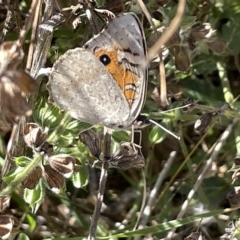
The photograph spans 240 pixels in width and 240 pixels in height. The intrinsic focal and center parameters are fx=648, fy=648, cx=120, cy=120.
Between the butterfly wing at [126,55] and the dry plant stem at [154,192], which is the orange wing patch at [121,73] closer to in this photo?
the butterfly wing at [126,55]

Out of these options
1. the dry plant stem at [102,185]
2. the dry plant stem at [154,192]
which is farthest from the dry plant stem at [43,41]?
the dry plant stem at [154,192]

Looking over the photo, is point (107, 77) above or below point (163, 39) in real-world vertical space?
below

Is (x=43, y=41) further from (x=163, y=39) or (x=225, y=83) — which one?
(x=225, y=83)

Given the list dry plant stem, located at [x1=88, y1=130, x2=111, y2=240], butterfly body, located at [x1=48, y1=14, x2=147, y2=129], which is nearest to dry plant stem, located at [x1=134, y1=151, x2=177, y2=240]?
dry plant stem, located at [x1=88, y1=130, x2=111, y2=240]

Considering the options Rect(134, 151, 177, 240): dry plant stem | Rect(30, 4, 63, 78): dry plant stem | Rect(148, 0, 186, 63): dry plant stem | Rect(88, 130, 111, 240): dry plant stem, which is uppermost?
Rect(148, 0, 186, 63): dry plant stem

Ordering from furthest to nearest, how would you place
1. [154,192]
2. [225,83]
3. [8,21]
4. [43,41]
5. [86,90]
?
[225,83]
[154,192]
[8,21]
[43,41]
[86,90]

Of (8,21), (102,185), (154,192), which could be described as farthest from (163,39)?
(154,192)

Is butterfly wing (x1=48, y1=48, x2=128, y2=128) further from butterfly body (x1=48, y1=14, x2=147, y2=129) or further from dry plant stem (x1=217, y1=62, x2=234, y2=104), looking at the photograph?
dry plant stem (x1=217, y1=62, x2=234, y2=104)

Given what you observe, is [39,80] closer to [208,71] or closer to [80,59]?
[80,59]
